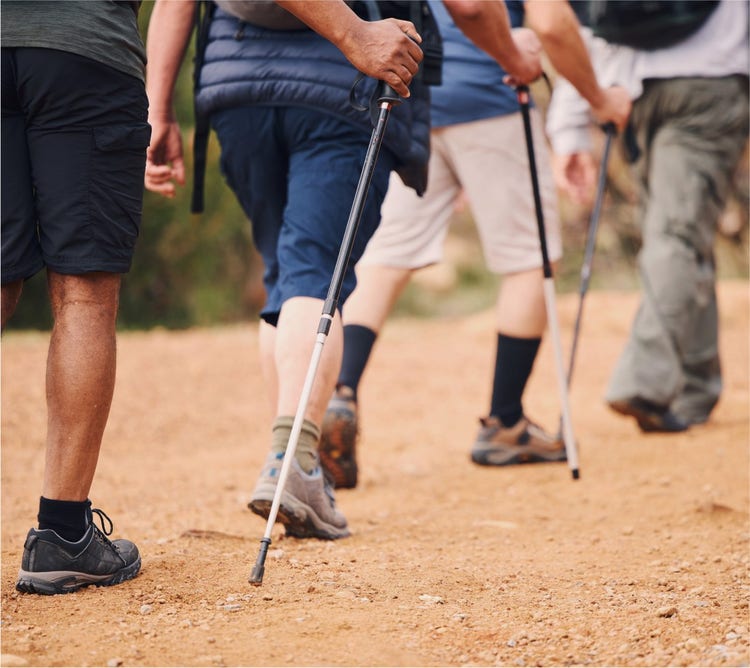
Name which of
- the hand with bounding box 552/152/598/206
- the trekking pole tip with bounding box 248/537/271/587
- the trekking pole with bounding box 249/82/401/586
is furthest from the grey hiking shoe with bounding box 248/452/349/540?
the hand with bounding box 552/152/598/206

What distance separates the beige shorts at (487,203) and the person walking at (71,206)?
1.92 metres

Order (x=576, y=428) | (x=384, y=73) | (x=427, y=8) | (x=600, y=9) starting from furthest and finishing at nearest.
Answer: (x=576, y=428)
(x=600, y=9)
(x=427, y=8)
(x=384, y=73)

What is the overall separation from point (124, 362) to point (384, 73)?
4485mm

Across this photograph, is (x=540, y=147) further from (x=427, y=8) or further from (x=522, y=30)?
(x=427, y=8)

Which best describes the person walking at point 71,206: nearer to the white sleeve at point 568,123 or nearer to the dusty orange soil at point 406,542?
the dusty orange soil at point 406,542

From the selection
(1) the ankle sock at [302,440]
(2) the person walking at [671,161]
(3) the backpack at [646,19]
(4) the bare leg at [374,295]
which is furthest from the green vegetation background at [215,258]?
(1) the ankle sock at [302,440]

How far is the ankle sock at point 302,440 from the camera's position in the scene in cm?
289

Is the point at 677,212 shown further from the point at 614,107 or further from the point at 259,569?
the point at 259,569

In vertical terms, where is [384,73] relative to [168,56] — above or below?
above

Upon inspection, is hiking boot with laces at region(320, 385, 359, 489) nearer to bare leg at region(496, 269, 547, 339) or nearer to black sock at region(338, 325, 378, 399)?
black sock at region(338, 325, 378, 399)

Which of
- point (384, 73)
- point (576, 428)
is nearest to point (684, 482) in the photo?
point (576, 428)

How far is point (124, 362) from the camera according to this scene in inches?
267

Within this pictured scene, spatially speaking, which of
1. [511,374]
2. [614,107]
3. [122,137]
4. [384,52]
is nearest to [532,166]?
[614,107]

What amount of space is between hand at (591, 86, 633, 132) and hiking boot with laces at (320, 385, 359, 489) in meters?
1.44
